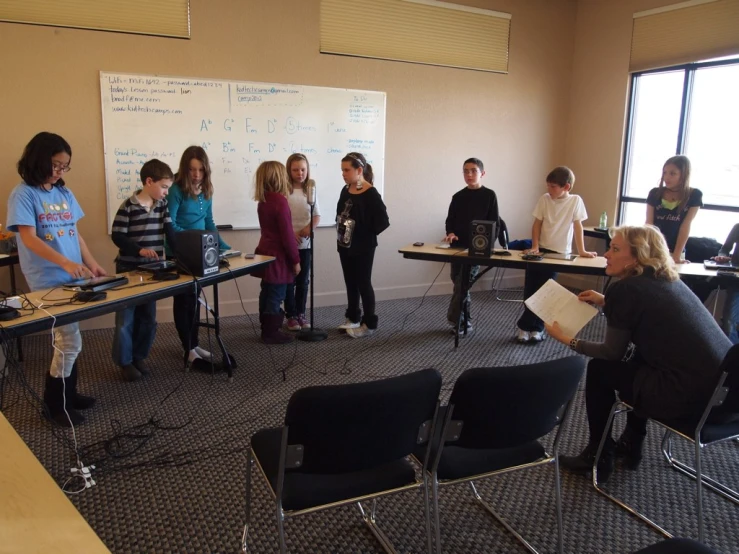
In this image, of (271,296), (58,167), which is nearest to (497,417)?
(58,167)

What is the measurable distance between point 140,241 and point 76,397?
0.96 meters

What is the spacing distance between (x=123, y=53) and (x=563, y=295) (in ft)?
12.3

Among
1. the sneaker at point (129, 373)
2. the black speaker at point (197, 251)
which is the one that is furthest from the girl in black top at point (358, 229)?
the sneaker at point (129, 373)

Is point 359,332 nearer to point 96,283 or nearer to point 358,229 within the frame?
point 358,229

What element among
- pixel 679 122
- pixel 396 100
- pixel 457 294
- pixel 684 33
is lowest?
pixel 457 294

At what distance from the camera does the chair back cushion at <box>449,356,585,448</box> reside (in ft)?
5.63

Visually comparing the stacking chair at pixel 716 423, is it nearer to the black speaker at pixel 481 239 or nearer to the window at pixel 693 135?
the black speaker at pixel 481 239

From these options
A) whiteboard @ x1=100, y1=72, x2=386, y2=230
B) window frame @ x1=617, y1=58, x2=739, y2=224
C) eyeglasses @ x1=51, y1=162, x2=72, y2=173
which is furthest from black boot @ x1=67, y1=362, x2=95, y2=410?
window frame @ x1=617, y1=58, x2=739, y2=224

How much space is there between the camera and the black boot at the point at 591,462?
2.54 meters

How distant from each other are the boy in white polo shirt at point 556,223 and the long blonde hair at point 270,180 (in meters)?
1.86

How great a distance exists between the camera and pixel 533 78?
6.11 meters

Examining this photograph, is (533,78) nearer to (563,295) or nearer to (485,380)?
(563,295)

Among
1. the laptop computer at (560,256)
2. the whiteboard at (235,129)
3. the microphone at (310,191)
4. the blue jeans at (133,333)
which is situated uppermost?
the whiteboard at (235,129)

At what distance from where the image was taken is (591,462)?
2588mm
